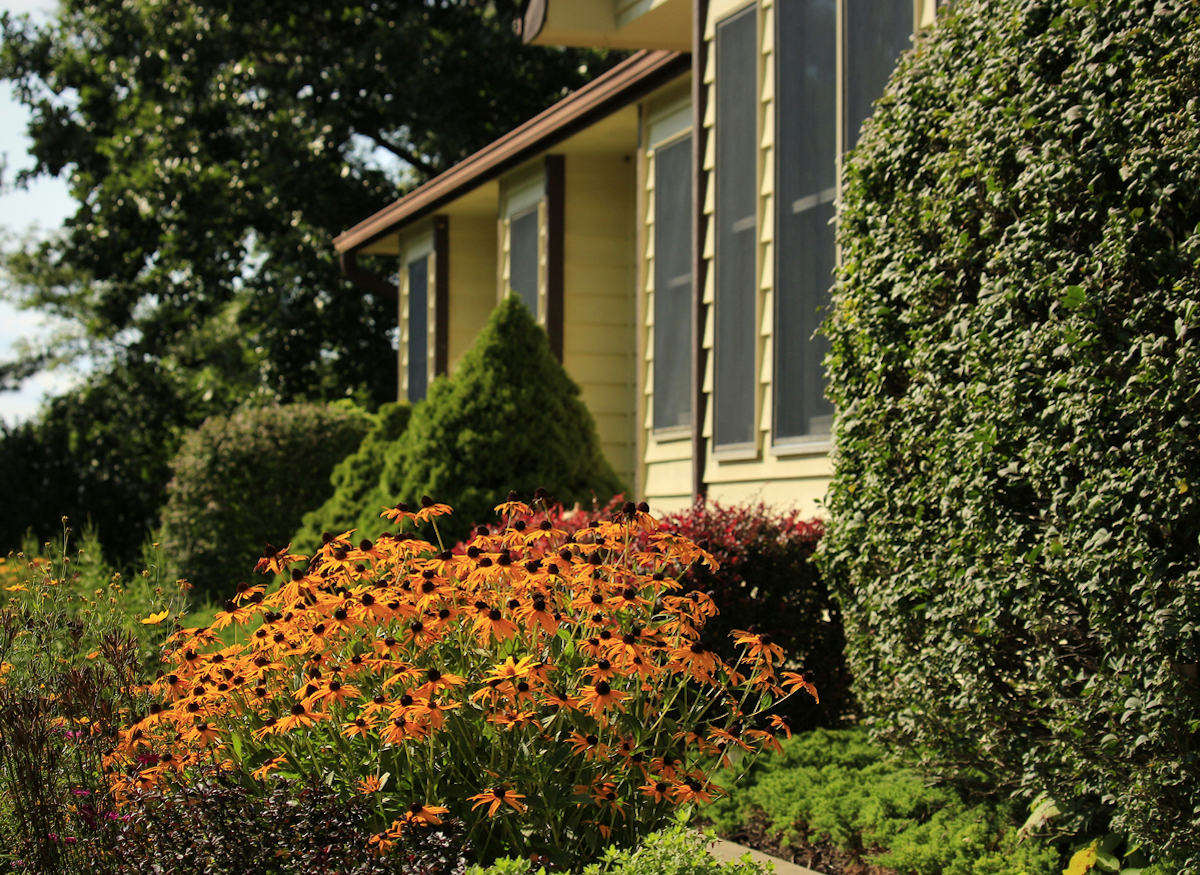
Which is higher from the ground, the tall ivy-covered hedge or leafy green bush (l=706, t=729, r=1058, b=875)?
the tall ivy-covered hedge

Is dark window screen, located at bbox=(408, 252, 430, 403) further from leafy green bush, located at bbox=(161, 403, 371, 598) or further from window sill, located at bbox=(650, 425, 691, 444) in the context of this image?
window sill, located at bbox=(650, 425, 691, 444)

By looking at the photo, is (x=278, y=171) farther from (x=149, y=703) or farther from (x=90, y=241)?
(x=149, y=703)

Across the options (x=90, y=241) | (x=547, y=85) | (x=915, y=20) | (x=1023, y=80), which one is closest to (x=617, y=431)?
(x=915, y=20)

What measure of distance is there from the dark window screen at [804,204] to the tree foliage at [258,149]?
1529cm

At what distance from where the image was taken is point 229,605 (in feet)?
11.2

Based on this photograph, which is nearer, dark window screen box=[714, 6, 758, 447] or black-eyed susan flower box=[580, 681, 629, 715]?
black-eyed susan flower box=[580, 681, 629, 715]

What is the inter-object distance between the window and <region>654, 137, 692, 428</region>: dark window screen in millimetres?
1946

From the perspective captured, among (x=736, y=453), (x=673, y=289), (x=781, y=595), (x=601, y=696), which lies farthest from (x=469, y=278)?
(x=601, y=696)

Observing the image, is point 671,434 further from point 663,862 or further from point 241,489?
point 663,862

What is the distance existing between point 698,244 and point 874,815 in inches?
186

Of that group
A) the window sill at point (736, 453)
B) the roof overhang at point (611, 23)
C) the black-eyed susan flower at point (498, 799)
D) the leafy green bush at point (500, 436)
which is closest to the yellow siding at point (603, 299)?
the leafy green bush at point (500, 436)

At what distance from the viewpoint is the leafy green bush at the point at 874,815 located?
412 cm

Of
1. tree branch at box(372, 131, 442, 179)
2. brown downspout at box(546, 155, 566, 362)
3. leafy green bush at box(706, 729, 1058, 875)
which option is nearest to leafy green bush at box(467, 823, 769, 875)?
leafy green bush at box(706, 729, 1058, 875)

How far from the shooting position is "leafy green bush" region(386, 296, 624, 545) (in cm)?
845
